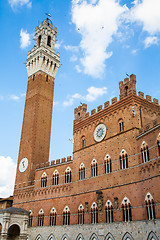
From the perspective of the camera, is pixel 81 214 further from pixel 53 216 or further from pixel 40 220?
pixel 40 220

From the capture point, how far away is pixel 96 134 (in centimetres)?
2889

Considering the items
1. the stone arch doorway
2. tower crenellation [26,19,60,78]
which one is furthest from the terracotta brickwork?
tower crenellation [26,19,60,78]

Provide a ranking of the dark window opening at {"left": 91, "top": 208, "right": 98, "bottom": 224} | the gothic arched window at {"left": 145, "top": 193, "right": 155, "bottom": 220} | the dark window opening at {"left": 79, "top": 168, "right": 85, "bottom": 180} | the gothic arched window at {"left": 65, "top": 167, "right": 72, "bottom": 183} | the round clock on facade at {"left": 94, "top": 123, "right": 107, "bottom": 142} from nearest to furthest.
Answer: the gothic arched window at {"left": 145, "top": 193, "right": 155, "bottom": 220}, the dark window opening at {"left": 91, "top": 208, "right": 98, "bottom": 224}, the round clock on facade at {"left": 94, "top": 123, "right": 107, "bottom": 142}, the dark window opening at {"left": 79, "top": 168, "right": 85, "bottom": 180}, the gothic arched window at {"left": 65, "top": 167, "right": 72, "bottom": 183}

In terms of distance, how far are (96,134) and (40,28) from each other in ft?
91.0

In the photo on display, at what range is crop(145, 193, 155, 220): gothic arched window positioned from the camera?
19.8 m

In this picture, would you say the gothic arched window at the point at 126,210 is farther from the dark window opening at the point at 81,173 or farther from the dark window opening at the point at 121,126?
the dark window opening at the point at 81,173

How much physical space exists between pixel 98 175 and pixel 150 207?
7550mm

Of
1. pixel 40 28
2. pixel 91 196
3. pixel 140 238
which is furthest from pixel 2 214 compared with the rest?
pixel 40 28

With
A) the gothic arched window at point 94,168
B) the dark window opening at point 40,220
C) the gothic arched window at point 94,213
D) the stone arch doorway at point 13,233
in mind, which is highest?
the gothic arched window at point 94,168

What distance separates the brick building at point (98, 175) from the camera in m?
21.3

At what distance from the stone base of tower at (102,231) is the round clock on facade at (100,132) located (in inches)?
351

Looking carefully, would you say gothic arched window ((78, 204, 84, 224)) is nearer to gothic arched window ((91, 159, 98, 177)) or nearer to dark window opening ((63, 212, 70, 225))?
dark window opening ((63, 212, 70, 225))

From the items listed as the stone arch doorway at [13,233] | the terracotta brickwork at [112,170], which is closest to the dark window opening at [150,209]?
the terracotta brickwork at [112,170]

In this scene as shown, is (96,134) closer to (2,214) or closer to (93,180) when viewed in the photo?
(93,180)
